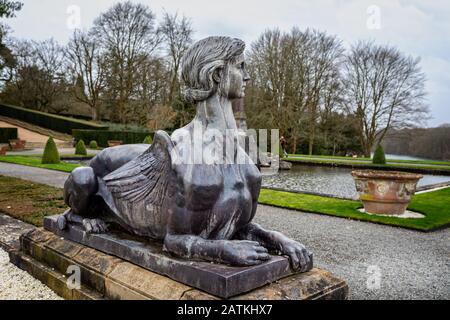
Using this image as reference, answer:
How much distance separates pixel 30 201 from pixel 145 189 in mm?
5919

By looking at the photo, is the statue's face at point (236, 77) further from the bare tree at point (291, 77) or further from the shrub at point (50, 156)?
the bare tree at point (291, 77)

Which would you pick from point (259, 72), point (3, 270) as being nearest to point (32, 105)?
point (259, 72)

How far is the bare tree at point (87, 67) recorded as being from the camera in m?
40.2

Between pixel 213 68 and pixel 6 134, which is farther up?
pixel 6 134

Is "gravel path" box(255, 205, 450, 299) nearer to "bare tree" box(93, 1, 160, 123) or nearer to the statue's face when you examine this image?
the statue's face

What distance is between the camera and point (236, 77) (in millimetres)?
2863

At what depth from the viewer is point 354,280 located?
14.0ft

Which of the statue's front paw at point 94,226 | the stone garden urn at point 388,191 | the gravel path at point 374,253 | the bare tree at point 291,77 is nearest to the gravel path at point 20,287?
the statue's front paw at point 94,226

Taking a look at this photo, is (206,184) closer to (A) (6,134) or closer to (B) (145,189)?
(B) (145,189)

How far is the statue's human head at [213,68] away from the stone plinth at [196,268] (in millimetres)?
1154

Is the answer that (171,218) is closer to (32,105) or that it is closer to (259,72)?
(259,72)

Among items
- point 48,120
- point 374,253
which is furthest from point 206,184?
point 48,120

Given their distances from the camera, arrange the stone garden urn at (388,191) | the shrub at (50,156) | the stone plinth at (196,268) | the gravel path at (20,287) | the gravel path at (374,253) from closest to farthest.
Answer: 1. the stone plinth at (196,268)
2. the gravel path at (20,287)
3. the gravel path at (374,253)
4. the stone garden urn at (388,191)
5. the shrub at (50,156)

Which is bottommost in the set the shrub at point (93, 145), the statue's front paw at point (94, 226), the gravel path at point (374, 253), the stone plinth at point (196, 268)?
the gravel path at point (374, 253)
